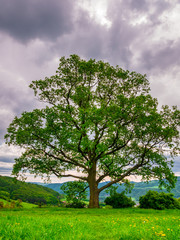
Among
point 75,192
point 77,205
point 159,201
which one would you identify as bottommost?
point 77,205

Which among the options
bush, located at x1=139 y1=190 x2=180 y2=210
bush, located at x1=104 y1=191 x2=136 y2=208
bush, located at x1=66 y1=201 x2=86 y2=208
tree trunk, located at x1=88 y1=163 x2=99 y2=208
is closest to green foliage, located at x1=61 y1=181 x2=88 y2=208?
bush, located at x1=66 y1=201 x2=86 y2=208

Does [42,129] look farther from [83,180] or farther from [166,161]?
[166,161]

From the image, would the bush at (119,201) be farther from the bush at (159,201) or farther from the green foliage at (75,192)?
the green foliage at (75,192)

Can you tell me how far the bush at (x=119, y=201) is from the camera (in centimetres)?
2694

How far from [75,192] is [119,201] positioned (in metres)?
6.75

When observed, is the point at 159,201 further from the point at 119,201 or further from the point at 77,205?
the point at 77,205

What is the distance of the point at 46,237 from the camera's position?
6254 millimetres

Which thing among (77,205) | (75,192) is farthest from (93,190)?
(77,205)

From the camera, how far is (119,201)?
88.4ft

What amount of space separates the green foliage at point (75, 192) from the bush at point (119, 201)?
157 inches

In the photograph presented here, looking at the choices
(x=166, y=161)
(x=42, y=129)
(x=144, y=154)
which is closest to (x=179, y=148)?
(x=166, y=161)

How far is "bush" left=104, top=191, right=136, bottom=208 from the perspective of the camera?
88.4ft

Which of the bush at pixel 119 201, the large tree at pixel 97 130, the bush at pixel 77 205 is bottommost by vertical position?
the bush at pixel 77 205

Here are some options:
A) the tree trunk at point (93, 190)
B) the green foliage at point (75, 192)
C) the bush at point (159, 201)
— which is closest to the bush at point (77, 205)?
the green foliage at point (75, 192)
